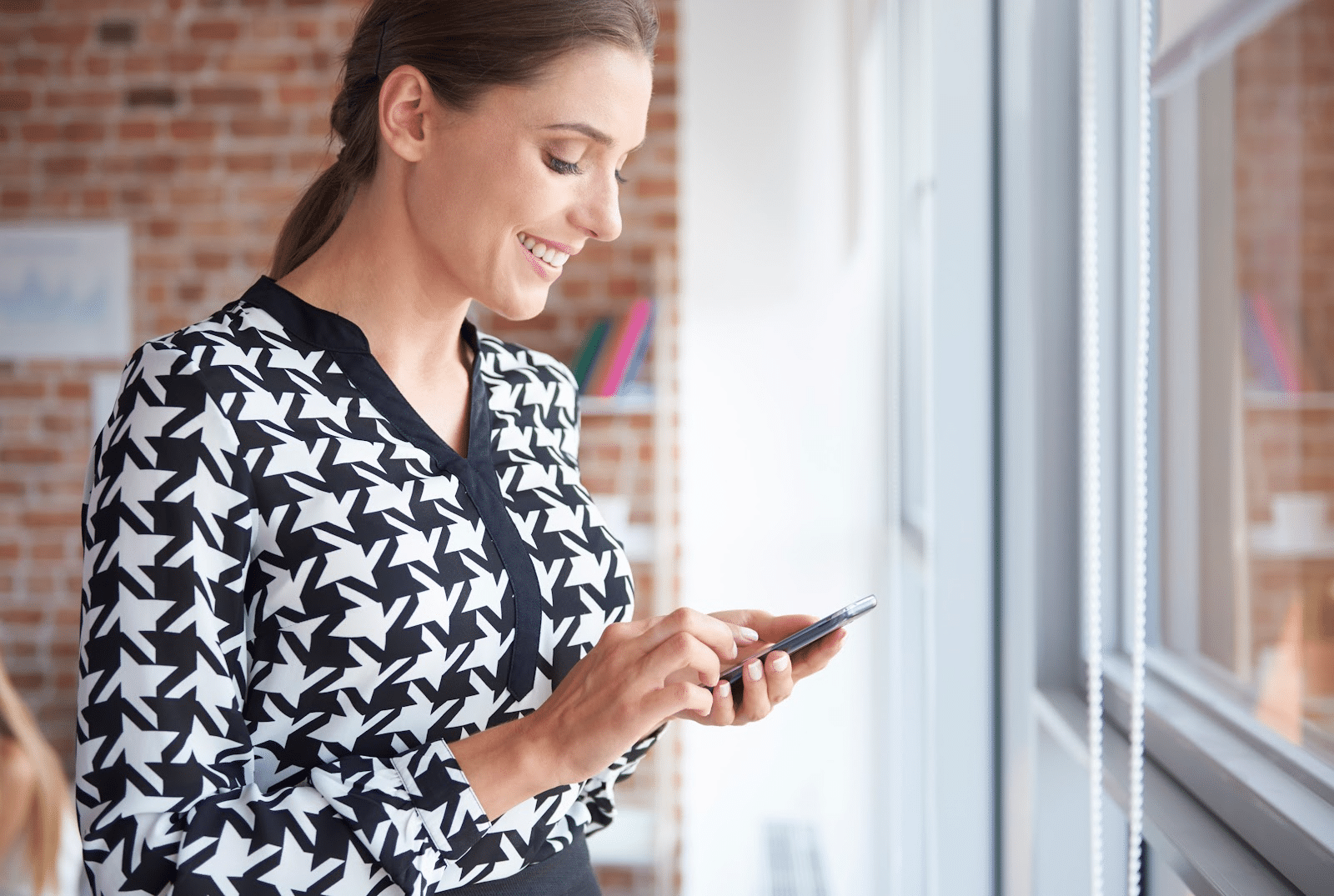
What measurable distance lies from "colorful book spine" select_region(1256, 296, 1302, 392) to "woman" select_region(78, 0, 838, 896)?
Answer: 0.63 metres

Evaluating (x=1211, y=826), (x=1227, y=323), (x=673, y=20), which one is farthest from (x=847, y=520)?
(x=1211, y=826)

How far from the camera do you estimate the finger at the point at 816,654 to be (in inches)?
38.4

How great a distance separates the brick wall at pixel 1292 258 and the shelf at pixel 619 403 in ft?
7.37

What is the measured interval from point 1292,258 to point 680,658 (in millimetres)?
843

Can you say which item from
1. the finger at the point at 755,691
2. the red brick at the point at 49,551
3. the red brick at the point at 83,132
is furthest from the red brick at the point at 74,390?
the finger at the point at 755,691

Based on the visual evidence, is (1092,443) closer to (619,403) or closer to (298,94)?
(619,403)

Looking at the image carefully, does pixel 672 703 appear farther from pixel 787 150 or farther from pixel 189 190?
pixel 189 190

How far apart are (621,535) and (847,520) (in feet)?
2.57

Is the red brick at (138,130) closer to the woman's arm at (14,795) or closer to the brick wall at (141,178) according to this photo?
the brick wall at (141,178)

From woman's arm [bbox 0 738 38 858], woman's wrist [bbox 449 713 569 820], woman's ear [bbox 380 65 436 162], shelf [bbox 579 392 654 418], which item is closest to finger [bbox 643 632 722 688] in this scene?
woman's wrist [bbox 449 713 569 820]

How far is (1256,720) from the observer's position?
1123mm

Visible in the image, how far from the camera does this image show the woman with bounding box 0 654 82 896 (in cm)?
246

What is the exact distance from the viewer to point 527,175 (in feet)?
3.40

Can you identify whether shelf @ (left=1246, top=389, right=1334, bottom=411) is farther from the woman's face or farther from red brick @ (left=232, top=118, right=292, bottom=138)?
red brick @ (left=232, top=118, right=292, bottom=138)
